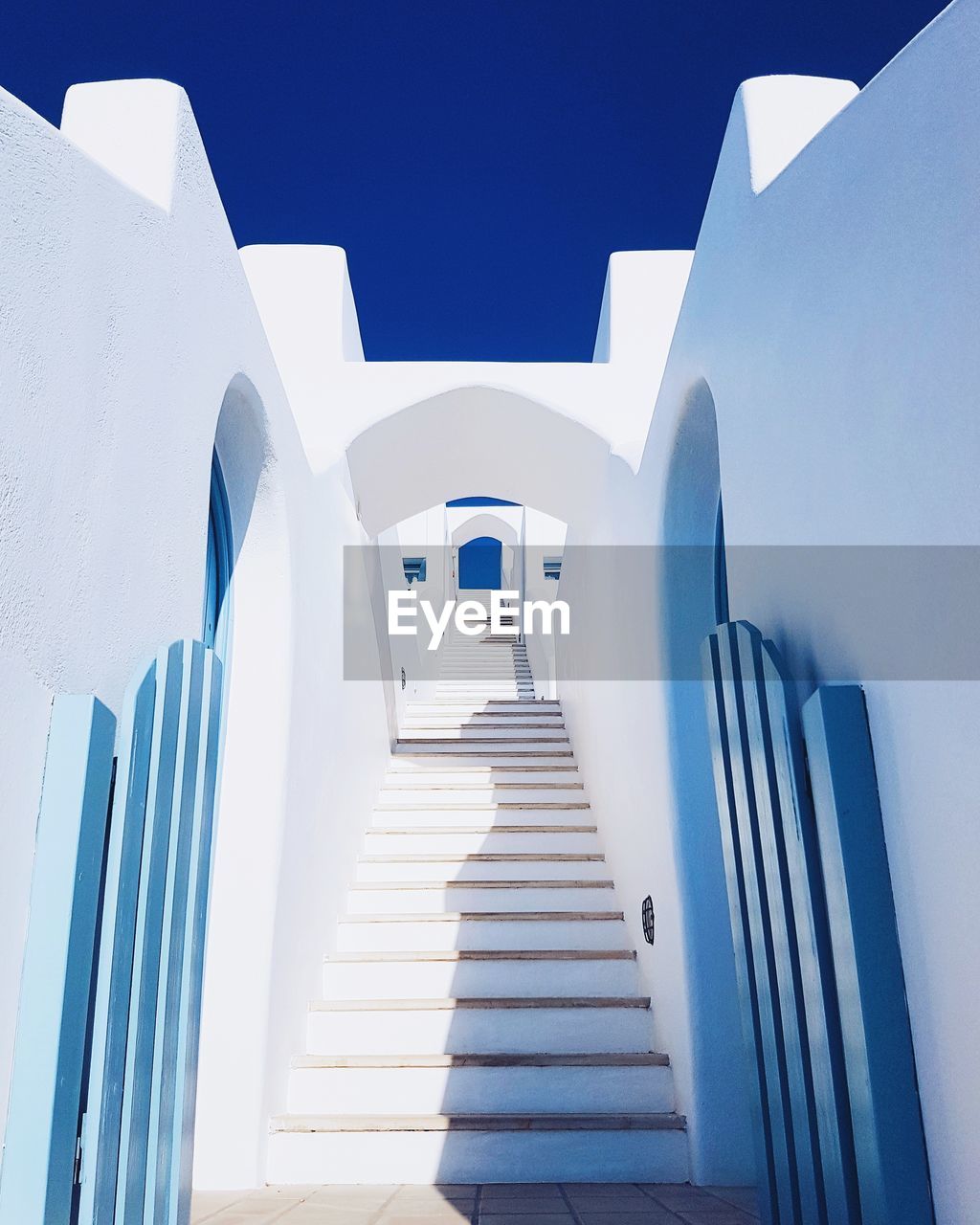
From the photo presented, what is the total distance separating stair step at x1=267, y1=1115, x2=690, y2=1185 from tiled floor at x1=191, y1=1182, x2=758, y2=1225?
6cm

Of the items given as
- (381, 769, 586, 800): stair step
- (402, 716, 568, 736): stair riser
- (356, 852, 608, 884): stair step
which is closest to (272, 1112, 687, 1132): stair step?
(356, 852, 608, 884): stair step

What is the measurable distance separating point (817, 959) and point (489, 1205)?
70.0 inches

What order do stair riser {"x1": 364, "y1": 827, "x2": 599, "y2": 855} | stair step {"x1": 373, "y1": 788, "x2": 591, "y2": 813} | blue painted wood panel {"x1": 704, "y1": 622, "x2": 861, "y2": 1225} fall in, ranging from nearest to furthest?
blue painted wood panel {"x1": 704, "y1": 622, "x2": 861, "y2": 1225} < stair riser {"x1": 364, "y1": 827, "x2": 599, "y2": 855} < stair step {"x1": 373, "y1": 788, "x2": 591, "y2": 813}

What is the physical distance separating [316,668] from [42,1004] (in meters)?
2.59

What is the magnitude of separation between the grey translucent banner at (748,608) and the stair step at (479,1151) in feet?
5.61

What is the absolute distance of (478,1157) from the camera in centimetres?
335

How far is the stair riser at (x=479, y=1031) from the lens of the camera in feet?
12.7

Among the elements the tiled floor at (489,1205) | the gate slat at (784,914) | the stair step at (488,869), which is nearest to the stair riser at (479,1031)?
the tiled floor at (489,1205)

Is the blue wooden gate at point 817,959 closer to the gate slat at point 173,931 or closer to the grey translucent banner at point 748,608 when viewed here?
the grey translucent banner at point 748,608

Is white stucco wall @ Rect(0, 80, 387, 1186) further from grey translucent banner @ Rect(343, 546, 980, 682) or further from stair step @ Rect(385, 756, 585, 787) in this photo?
stair step @ Rect(385, 756, 585, 787)

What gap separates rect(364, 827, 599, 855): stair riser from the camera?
17.4ft

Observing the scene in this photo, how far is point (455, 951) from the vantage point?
4.31m

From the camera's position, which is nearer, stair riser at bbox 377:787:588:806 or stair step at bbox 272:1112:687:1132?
stair step at bbox 272:1112:687:1132

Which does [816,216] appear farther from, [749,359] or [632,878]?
[632,878]
